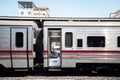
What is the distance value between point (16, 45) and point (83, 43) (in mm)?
4263

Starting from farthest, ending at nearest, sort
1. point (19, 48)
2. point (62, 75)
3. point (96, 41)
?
point (62, 75), point (96, 41), point (19, 48)

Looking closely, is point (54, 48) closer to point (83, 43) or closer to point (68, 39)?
point (68, 39)

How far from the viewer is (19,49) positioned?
14477 mm

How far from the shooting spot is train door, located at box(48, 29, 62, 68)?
14875 millimetres

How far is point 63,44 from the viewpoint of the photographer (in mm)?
14703

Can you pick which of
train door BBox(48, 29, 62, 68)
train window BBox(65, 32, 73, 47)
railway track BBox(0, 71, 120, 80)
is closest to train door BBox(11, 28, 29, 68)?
railway track BBox(0, 71, 120, 80)

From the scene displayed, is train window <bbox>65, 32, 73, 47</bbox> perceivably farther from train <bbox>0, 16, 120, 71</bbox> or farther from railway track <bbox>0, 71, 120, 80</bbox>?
railway track <bbox>0, 71, 120, 80</bbox>

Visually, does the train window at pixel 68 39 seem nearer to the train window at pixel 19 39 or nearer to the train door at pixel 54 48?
the train door at pixel 54 48

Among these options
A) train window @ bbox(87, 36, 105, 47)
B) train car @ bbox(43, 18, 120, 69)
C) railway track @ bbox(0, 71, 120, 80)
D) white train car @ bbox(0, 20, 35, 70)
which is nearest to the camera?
railway track @ bbox(0, 71, 120, 80)

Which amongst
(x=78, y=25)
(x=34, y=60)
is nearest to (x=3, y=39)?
(x=34, y=60)

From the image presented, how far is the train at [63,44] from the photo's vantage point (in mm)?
14484

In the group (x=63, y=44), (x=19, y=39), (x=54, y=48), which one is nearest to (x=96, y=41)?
(x=63, y=44)

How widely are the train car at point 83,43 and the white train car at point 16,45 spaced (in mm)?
1014

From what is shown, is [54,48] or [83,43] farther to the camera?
[54,48]
